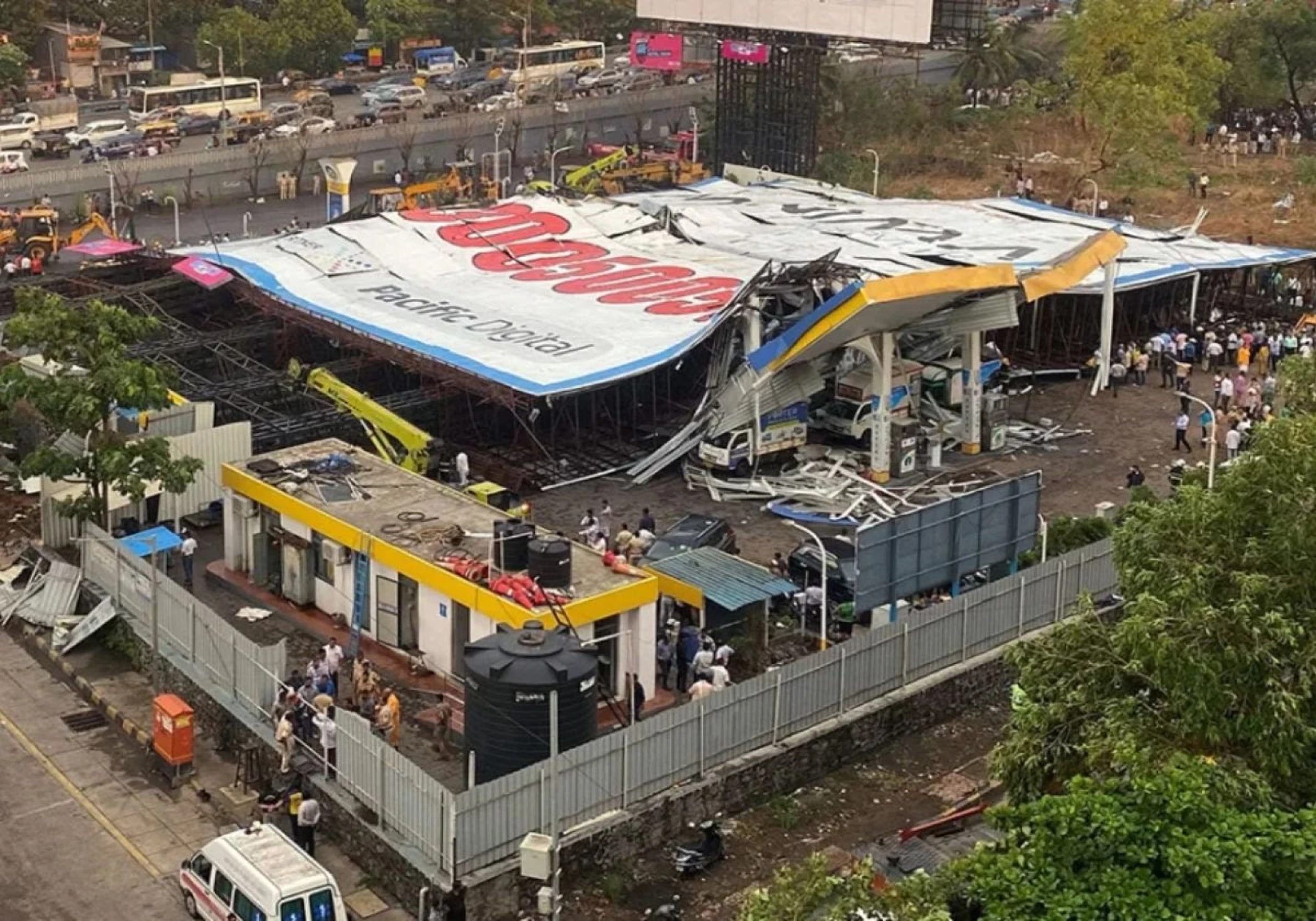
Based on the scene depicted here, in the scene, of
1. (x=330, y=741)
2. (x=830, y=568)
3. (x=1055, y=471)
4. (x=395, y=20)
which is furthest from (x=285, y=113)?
(x=330, y=741)

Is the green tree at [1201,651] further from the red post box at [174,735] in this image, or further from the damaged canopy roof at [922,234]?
the damaged canopy roof at [922,234]

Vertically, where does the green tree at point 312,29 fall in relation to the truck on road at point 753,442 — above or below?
above

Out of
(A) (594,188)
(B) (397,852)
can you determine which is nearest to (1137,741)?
(B) (397,852)

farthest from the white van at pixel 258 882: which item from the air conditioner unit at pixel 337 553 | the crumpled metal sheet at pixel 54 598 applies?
the crumpled metal sheet at pixel 54 598

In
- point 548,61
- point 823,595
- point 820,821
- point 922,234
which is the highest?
point 922,234

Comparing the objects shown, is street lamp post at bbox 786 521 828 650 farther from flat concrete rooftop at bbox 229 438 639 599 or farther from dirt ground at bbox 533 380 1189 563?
dirt ground at bbox 533 380 1189 563

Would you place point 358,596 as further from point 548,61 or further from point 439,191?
point 548,61
